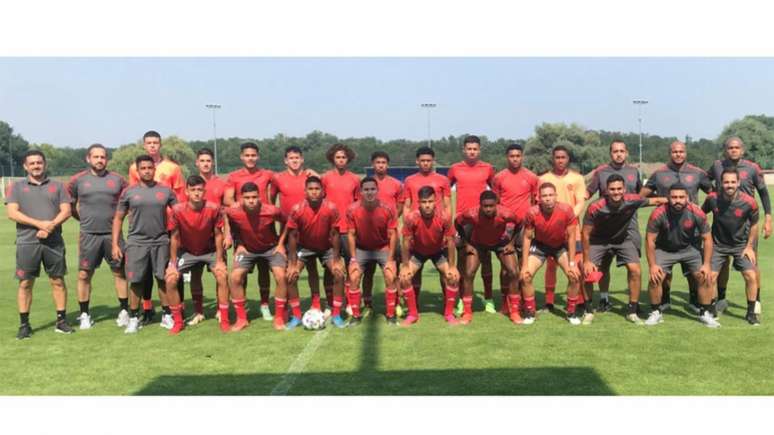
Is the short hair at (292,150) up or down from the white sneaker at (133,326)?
up

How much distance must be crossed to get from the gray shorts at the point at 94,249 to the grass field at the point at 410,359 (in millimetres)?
774

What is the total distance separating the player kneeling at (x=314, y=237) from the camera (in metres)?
6.77

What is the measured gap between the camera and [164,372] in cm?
518

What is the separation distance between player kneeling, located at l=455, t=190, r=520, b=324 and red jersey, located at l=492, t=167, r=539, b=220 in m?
0.36

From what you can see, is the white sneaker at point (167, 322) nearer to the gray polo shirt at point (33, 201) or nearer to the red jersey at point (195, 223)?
the red jersey at point (195, 223)

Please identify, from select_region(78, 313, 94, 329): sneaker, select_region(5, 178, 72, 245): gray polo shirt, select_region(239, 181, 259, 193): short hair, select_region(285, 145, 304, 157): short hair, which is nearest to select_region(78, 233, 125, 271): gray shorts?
select_region(5, 178, 72, 245): gray polo shirt

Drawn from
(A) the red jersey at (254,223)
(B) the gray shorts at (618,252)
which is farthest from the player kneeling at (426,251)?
Result: (B) the gray shorts at (618,252)

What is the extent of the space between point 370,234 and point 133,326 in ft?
9.65

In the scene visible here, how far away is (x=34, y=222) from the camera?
6492 millimetres

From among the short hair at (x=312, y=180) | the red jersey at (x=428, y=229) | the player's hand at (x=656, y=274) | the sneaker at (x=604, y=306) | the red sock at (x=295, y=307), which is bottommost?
the sneaker at (x=604, y=306)

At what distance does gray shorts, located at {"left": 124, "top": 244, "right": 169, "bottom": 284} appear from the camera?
6801mm

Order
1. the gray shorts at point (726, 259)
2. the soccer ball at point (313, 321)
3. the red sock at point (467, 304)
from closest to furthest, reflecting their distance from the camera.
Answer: the soccer ball at point (313, 321), the gray shorts at point (726, 259), the red sock at point (467, 304)

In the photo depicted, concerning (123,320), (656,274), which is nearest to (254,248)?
(123,320)

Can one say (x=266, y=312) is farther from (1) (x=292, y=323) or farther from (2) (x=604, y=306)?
(2) (x=604, y=306)
